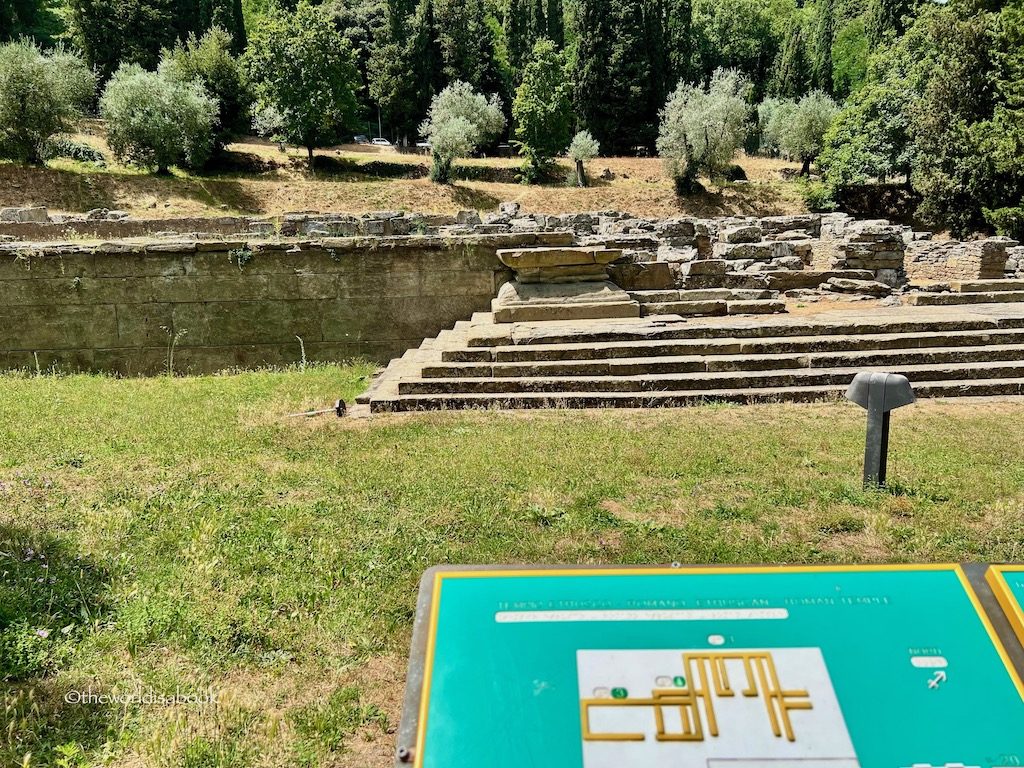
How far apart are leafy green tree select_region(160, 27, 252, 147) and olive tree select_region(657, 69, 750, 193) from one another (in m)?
24.1

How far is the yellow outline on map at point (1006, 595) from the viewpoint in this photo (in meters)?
1.95

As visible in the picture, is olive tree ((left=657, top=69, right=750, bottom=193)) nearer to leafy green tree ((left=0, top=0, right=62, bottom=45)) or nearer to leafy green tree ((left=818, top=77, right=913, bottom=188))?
leafy green tree ((left=818, top=77, right=913, bottom=188))

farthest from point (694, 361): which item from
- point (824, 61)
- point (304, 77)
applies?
point (824, 61)

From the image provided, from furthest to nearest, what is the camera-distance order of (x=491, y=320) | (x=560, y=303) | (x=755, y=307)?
(x=755, y=307)
(x=491, y=320)
(x=560, y=303)


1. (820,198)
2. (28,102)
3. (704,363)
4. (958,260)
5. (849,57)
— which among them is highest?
(849,57)

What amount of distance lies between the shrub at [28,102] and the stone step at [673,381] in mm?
31420

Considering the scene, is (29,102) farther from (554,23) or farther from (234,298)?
(554,23)

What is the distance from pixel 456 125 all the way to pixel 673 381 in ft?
115

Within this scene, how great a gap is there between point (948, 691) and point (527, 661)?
1.07 meters

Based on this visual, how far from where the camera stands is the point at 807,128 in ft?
142

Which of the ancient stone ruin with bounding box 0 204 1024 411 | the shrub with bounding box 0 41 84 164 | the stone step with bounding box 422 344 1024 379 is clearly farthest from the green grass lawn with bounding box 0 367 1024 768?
the shrub with bounding box 0 41 84 164

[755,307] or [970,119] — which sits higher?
[970,119]

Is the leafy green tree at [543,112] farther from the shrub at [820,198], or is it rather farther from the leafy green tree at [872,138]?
the leafy green tree at [872,138]

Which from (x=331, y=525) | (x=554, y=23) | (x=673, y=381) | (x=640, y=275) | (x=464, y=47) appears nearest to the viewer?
(x=331, y=525)
